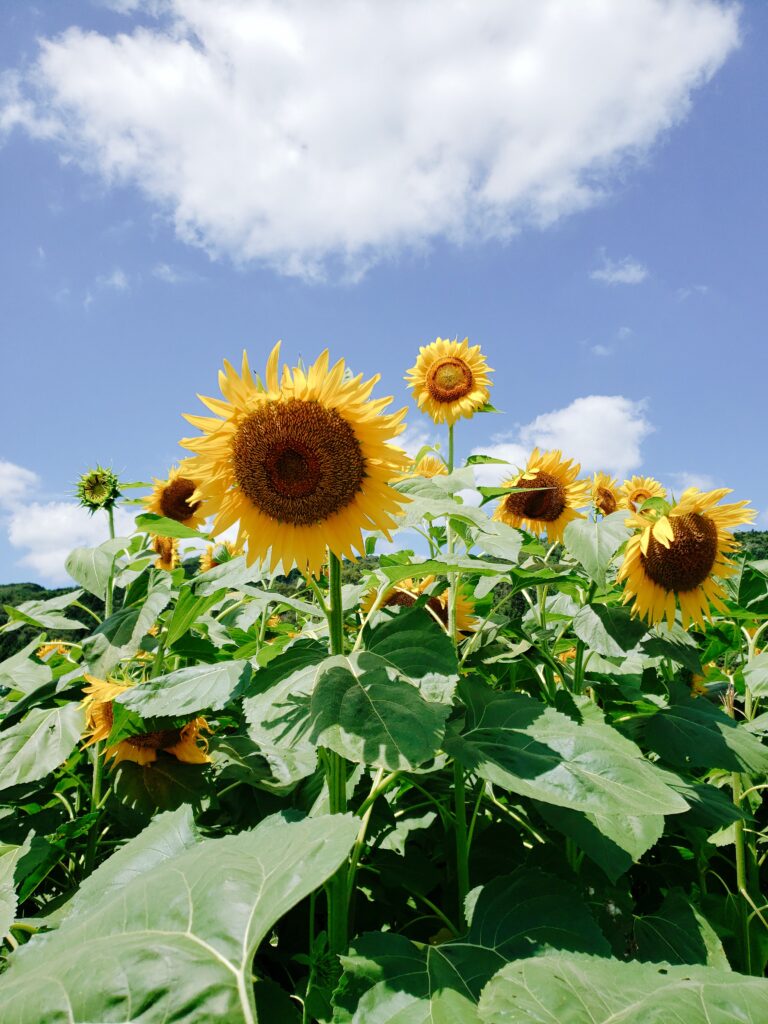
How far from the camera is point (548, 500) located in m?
4.30

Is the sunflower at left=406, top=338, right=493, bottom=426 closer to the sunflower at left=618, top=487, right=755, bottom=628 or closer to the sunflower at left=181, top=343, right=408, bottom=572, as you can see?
the sunflower at left=618, top=487, right=755, bottom=628

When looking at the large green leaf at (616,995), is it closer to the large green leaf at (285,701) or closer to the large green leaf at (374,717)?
the large green leaf at (374,717)

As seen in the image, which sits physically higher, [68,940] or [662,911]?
[68,940]

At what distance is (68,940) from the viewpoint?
1114 millimetres

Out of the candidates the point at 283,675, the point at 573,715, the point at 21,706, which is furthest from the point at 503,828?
the point at 21,706

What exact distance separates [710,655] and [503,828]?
2.37 meters

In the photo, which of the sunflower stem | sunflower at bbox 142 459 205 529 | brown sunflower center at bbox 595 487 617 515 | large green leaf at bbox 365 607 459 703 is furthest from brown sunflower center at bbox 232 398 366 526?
brown sunflower center at bbox 595 487 617 515

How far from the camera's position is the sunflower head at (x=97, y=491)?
4242mm

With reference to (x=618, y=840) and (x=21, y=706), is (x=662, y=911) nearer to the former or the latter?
(x=618, y=840)

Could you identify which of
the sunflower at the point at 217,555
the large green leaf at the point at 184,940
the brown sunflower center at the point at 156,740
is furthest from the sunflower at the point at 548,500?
the large green leaf at the point at 184,940

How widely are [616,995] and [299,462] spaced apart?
55.2 inches

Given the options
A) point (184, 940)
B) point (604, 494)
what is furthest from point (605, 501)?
point (184, 940)

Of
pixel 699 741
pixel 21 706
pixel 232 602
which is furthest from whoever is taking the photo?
pixel 232 602

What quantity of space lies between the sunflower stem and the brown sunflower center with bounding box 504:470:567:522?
8.61 ft
